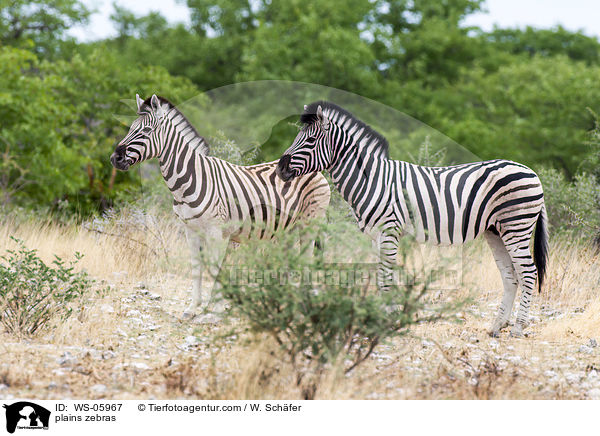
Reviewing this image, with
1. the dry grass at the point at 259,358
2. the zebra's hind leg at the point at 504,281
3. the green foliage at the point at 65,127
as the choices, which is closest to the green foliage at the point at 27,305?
the dry grass at the point at 259,358

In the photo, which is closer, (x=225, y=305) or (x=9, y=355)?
(x=9, y=355)

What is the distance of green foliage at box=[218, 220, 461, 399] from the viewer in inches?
187

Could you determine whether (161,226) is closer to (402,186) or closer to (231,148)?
(231,148)

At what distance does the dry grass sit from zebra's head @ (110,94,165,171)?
1.22 m

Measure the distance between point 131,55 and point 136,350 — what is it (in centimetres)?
2853

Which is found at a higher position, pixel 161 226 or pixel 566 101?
pixel 566 101

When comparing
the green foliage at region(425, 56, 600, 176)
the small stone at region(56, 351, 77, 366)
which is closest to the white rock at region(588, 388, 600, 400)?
the small stone at region(56, 351, 77, 366)

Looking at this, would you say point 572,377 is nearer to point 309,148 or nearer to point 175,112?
point 309,148

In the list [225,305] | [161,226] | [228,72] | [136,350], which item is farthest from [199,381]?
[228,72]

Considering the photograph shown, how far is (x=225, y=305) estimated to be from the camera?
23.6 ft

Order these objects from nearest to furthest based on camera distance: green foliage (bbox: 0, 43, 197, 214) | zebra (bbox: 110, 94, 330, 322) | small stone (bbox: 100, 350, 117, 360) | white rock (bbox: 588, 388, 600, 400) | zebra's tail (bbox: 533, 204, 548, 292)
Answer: white rock (bbox: 588, 388, 600, 400) → small stone (bbox: 100, 350, 117, 360) → zebra (bbox: 110, 94, 330, 322) → zebra's tail (bbox: 533, 204, 548, 292) → green foliage (bbox: 0, 43, 197, 214)

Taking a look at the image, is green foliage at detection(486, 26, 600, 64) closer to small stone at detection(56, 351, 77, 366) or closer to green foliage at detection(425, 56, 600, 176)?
green foliage at detection(425, 56, 600, 176)

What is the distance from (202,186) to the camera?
674 centimetres
